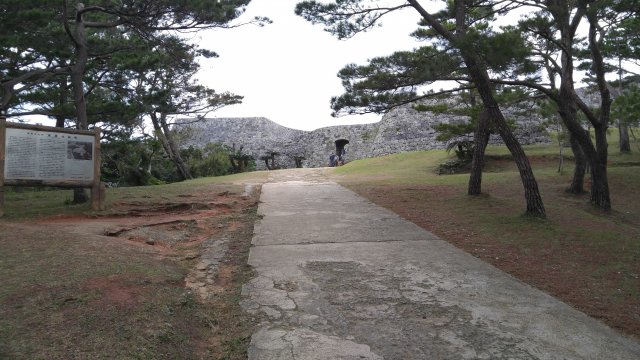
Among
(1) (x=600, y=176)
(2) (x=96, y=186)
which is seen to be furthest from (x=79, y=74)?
(1) (x=600, y=176)

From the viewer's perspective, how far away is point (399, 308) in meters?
2.93

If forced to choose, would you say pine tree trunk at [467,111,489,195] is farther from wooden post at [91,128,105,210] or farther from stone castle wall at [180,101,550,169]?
stone castle wall at [180,101,550,169]

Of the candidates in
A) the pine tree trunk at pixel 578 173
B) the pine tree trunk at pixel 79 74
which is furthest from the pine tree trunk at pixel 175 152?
the pine tree trunk at pixel 578 173

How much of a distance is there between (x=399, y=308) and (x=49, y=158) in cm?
541

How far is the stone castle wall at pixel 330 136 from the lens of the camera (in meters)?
22.5

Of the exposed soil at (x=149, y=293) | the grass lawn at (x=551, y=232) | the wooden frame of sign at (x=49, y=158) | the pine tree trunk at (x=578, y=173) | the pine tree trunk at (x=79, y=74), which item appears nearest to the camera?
the exposed soil at (x=149, y=293)

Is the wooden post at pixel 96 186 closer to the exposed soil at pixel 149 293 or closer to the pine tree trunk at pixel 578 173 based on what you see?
the exposed soil at pixel 149 293

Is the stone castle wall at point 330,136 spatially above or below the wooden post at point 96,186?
above

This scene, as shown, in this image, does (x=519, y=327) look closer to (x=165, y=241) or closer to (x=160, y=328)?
(x=160, y=328)

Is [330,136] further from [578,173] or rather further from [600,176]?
[600,176]

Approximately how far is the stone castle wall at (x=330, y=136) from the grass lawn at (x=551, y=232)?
11.1 m

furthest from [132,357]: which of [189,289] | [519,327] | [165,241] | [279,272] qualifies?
[165,241]

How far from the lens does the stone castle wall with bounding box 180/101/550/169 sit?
2253 centimetres

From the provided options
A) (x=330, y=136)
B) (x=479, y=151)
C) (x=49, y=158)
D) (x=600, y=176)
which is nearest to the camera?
(x=49, y=158)
